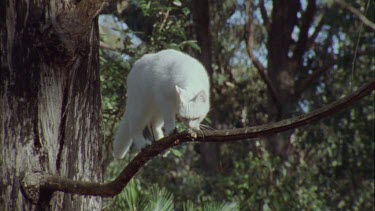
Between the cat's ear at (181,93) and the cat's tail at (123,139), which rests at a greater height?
the cat's ear at (181,93)

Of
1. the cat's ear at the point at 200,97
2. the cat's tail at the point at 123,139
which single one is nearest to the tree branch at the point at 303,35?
the cat's tail at the point at 123,139

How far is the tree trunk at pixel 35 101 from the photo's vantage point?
2.55 meters

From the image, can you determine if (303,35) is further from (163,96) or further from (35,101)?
(35,101)

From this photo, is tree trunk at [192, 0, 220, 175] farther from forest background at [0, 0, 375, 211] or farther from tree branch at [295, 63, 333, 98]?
tree branch at [295, 63, 333, 98]

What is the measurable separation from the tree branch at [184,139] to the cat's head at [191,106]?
1.41 metres

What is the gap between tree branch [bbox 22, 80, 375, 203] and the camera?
90.0 inches

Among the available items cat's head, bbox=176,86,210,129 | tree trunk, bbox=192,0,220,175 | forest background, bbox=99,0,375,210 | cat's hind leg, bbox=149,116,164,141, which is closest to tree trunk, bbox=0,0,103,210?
cat's head, bbox=176,86,210,129

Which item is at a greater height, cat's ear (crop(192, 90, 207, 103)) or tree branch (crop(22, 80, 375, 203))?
cat's ear (crop(192, 90, 207, 103))

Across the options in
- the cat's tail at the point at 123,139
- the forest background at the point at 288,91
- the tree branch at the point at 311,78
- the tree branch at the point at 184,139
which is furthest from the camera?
the tree branch at the point at 311,78

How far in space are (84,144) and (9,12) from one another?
2.06 ft

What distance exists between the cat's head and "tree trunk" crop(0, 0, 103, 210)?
47.0 inches

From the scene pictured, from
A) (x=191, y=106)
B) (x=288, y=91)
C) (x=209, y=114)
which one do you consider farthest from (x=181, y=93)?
(x=288, y=91)

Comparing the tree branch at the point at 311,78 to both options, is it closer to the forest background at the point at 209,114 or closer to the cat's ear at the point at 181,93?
the forest background at the point at 209,114

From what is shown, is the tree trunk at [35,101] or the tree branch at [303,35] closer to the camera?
the tree trunk at [35,101]
